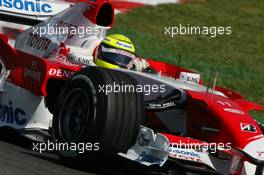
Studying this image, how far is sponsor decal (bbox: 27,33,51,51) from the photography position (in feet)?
26.9

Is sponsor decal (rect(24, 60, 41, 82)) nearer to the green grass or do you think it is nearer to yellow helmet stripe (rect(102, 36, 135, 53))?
yellow helmet stripe (rect(102, 36, 135, 53))

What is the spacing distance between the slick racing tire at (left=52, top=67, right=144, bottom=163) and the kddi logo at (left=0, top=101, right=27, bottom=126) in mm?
885

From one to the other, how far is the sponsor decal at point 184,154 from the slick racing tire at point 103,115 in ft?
1.36

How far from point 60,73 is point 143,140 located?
125 centimetres

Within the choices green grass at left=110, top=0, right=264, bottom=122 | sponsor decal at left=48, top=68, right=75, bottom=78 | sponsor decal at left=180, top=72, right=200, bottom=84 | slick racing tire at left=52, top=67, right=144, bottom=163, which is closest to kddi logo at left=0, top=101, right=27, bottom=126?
sponsor decal at left=48, top=68, right=75, bottom=78

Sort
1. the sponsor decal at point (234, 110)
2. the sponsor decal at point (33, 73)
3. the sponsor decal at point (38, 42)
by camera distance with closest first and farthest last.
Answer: the sponsor decal at point (234, 110)
the sponsor decal at point (33, 73)
the sponsor decal at point (38, 42)

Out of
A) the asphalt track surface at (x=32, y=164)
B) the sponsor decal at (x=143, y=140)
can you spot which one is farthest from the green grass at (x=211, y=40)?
the sponsor decal at (x=143, y=140)

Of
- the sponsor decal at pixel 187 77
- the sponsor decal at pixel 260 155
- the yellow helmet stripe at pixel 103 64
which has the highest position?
the yellow helmet stripe at pixel 103 64

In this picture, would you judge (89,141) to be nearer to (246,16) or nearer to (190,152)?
(190,152)

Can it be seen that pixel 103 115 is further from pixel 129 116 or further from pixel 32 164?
pixel 32 164

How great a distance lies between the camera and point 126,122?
236 inches

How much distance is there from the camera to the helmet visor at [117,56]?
24.6 feet

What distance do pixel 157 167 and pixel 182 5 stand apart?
1017 cm

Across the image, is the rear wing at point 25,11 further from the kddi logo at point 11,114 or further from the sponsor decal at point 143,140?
the sponsor decal at point 143,140
